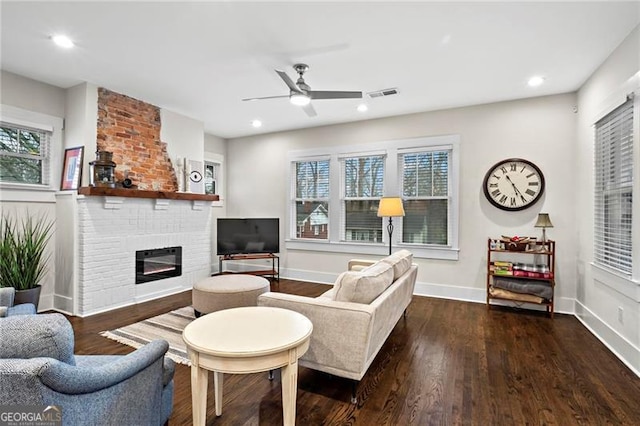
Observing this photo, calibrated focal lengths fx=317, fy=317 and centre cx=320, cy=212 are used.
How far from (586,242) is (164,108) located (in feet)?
19.5

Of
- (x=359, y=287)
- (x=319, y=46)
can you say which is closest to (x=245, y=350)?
(x=359, y=287)

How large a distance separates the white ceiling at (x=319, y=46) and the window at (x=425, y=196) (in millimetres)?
916

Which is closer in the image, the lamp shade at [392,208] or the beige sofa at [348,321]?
the beige sofa at [348,321]

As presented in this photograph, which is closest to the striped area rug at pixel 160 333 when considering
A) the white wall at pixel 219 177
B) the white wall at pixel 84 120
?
the white wall at pixel 84 120

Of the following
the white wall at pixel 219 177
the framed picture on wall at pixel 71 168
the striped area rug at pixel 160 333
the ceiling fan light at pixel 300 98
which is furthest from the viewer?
the white wall at pixel 219 177

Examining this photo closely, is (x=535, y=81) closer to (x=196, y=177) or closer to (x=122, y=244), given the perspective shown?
(x=196, y=177)

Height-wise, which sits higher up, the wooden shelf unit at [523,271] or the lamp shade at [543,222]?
the lamp shade at [543,222]

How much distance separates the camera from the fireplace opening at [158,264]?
4453mm

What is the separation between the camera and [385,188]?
5.14 meters

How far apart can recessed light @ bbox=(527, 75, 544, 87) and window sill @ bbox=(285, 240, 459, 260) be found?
2.31m

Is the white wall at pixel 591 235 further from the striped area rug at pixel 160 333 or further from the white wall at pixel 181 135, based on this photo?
the white wall at pixel 181 135

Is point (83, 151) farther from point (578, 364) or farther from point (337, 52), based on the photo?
point (578, 364)

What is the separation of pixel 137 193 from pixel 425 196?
414 cm

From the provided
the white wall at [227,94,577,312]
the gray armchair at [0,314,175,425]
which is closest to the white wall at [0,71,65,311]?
the gray armchair at [0,314,175,425]
